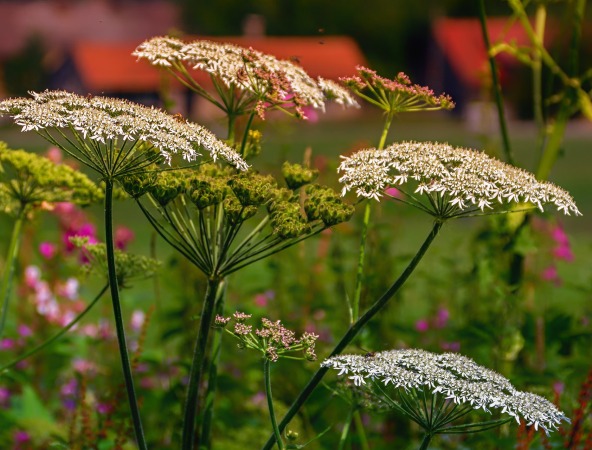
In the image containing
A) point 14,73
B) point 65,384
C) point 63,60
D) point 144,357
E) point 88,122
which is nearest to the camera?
point 88,122

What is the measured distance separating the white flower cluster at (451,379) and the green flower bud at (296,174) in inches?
29.7

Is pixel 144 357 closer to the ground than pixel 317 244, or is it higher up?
closer to the ground

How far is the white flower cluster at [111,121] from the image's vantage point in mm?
2625

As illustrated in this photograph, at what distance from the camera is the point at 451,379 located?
2605 millimetres

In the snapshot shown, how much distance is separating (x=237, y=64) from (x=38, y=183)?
0.97 metres

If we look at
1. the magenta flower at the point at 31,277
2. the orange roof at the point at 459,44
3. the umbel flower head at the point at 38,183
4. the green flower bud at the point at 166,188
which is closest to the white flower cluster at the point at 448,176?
the green flower bud at the point at 166,188

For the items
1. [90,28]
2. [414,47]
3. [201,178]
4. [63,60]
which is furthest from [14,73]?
[201,178]

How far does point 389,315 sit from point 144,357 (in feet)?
5.20

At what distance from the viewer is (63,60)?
230ft

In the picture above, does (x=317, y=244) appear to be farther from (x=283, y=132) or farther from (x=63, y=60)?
(x=63, y=60)

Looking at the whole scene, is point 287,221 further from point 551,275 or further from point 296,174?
point 551,275

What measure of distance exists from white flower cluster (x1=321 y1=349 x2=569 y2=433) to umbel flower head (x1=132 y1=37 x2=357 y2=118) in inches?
35.7

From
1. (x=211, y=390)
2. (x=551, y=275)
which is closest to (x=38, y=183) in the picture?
(x=211, y=390)

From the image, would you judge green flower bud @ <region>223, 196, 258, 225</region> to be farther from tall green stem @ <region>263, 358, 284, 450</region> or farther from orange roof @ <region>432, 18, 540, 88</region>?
orange roof @ <region>432, 18, 540, 88</region>
